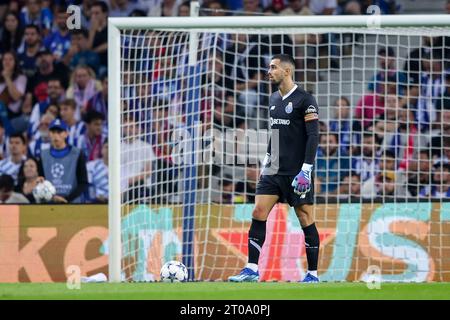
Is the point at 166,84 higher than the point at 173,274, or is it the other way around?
the point at 166,84

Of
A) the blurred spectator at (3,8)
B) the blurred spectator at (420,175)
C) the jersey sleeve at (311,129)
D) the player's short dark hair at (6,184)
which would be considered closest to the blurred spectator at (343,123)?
the blurred spectator at (420,175)

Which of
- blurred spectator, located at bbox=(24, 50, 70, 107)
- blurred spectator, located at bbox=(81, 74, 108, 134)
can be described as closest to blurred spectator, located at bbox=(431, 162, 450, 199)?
blurred spectator, located at bbox=(81, 74, 108, 134)

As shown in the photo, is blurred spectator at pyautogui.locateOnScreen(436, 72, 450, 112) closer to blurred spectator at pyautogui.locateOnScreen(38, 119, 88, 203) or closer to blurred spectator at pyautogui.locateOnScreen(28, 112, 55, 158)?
blurred spectator at pyautogui.locateOnScreen(38, 119, 88, 203)

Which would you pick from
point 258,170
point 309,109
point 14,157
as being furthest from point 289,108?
point 14,157

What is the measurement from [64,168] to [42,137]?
1.59 m

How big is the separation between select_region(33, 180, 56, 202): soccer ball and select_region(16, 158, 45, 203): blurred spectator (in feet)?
0.99

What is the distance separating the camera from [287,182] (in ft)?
34.2

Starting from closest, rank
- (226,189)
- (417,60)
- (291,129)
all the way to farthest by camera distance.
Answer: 1. (291,129)
2. (417,60)
3. (226,189)

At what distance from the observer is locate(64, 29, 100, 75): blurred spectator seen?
1599cm

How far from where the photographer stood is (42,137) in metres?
15.1

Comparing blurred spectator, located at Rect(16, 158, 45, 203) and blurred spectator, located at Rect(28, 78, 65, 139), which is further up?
blurred spectator, located at Rect(28, 78, 65, 139)

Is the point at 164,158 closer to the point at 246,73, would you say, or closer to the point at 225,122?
the point at 225,122

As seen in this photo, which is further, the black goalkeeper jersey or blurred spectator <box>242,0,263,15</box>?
blurred spectator <box>242,0,263,15</box>
